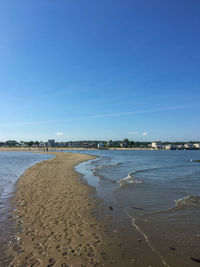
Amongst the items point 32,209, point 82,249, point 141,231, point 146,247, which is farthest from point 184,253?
point 32,209

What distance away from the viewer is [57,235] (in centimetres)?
619

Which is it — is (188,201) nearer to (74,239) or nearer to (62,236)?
(74,239)

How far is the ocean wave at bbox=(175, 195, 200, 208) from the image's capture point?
31.7ft

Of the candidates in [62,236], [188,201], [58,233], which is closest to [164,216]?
[188,201]

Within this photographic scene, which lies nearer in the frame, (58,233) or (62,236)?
(62,236)

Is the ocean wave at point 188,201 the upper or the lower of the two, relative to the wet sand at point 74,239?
lower

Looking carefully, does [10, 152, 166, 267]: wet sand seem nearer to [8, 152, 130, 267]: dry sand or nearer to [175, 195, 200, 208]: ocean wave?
[8, 152, 130, 267]: dry sand

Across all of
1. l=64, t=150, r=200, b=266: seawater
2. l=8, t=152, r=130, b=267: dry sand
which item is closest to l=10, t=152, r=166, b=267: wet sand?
l=8, t=152, r=130, b=267: dry sand

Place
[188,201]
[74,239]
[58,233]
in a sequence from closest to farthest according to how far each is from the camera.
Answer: [74,239]
[58,233]
[188,201]

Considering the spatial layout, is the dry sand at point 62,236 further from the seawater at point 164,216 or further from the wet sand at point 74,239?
the seawater at point 164,216

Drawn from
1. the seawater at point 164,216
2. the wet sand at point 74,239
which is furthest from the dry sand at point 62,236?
the seawater at point 164,216

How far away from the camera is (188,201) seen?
1037 cm

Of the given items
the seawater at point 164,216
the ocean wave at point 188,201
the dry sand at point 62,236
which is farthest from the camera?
→ the ocean wave at point 188,201

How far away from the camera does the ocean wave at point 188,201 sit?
31.7 feet
